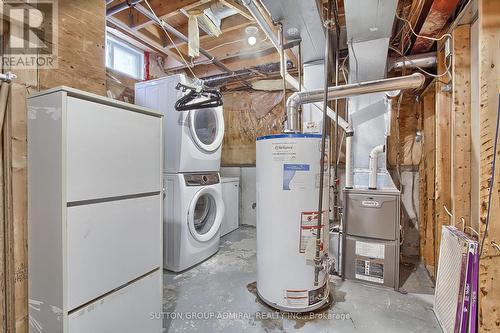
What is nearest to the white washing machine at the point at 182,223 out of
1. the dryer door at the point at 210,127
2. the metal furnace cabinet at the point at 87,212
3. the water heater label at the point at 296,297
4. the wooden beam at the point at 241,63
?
the dryer door at the point at 210,127

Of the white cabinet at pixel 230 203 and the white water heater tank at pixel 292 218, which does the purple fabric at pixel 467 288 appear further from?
the white cabinet at pixel 230 203

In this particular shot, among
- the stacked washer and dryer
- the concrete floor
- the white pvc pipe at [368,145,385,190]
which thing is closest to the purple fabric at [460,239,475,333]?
the concrete floor

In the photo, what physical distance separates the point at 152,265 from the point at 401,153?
9.88 feet

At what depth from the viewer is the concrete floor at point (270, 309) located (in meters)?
1.67

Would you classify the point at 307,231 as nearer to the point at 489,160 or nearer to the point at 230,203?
the point at 489,160

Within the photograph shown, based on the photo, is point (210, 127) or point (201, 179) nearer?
point (201, 179)

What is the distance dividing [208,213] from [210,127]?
3.40 ft

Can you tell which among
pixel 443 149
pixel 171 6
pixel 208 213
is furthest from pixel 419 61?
pixel 208 213

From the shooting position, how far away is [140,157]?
1329 millimetres

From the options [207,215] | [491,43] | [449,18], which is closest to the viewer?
[491,43]

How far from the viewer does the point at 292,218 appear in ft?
5.74

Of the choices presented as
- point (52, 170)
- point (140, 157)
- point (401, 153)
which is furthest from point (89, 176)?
point (401, 153)

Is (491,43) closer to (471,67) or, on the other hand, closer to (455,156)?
(471,67)

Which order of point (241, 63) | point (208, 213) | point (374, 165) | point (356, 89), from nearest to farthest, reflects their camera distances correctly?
point (356, 89) → point (374, 165) → point (208, 213) → point (241, 63)
